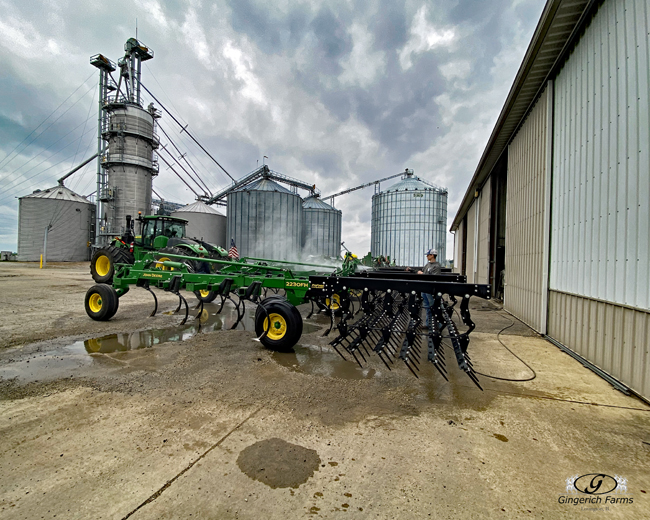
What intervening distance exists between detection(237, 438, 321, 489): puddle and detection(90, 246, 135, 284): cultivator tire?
7402mm

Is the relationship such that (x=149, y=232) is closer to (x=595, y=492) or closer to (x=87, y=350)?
(x=87, y=350)

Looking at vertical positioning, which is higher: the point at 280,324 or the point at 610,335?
the point at 610,335

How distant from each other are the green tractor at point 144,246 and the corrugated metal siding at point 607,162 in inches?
329

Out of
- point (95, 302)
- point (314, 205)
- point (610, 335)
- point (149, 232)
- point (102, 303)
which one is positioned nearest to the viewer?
point (610, 335)

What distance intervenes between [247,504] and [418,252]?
19369mm

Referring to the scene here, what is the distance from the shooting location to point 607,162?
407 centimetres

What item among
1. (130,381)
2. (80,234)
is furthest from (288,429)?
(80,234)

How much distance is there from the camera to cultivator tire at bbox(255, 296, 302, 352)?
15.0ft

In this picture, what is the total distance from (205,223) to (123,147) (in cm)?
782

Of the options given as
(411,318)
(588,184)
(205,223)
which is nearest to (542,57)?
(588,184)

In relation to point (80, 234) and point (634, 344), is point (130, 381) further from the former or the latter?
point (80, 234)

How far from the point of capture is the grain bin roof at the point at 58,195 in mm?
27209

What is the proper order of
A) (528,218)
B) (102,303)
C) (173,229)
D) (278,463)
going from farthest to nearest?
(173,229) < (528,218) < (102,303) < (278,463)

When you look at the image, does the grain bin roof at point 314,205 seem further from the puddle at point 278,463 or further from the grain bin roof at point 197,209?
the puddle at point 278,463
